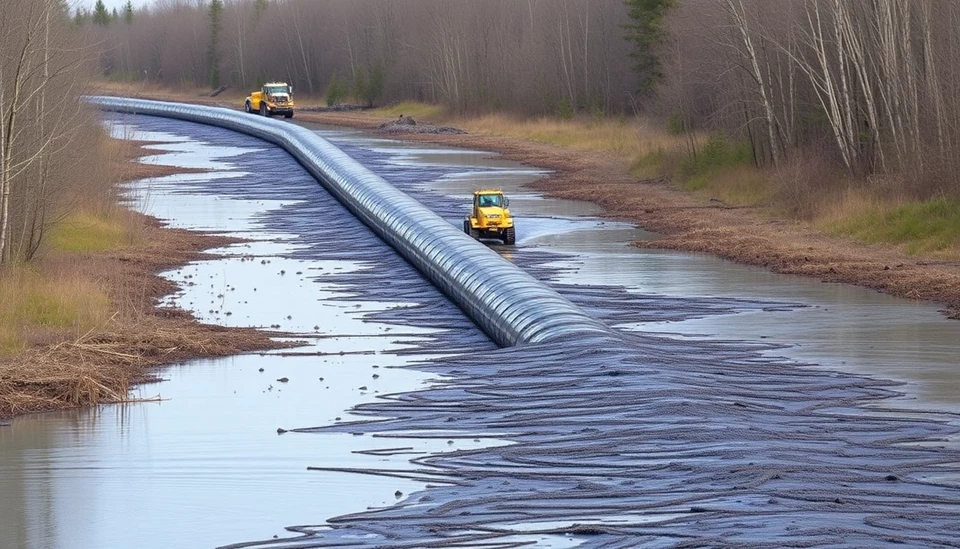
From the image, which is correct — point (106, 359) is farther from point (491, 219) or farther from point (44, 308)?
point (491, 219)

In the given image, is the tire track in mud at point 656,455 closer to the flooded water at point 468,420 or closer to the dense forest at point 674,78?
the flooded water at point 468,420

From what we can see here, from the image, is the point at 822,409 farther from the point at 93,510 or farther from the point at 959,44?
the point at 959,44

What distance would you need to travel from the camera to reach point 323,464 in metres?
13.2

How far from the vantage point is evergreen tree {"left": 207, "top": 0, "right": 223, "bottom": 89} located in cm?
13838

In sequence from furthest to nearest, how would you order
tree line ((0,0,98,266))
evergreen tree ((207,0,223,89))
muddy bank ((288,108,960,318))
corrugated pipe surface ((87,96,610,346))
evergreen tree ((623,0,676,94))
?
evergreen tree ((207,0,223,89)) < evergreen tree ((623,0,676,94)) < muddy bank ((288,108,960,318)) < tree line ((0,0,98,266)) < corrugated pipe surface ((87,96,610,346))

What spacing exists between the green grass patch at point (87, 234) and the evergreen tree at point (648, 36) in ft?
109

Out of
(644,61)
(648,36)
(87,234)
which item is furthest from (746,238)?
(644,61)

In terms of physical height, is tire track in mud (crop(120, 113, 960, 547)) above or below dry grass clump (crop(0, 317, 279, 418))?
below

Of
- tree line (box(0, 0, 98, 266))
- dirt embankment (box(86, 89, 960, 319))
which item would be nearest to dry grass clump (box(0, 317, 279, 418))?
tree line (box(0, 0, 98, 266))

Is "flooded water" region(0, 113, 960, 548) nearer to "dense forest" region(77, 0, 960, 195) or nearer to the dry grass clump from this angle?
the dry grass clump

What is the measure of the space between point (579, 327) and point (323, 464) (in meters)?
5.68

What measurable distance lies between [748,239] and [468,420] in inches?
654

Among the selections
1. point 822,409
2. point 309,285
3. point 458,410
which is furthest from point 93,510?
point 309,285

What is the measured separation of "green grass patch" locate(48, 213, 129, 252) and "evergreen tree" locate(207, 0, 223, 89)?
359 feet
